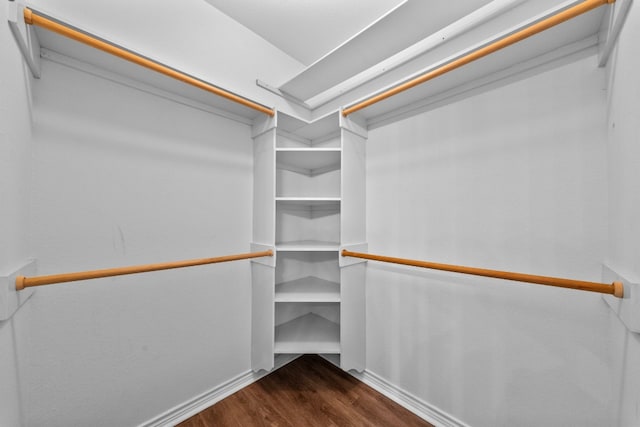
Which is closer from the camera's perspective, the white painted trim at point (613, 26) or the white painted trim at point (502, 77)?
the white painted trim at point (613, 26)

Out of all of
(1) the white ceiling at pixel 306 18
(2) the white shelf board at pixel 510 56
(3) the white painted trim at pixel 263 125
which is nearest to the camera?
(2) the white shelf board at pixel 510 56

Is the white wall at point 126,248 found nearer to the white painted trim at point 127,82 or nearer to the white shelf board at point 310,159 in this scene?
the white painted trim at point 127,82

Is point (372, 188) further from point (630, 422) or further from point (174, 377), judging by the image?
point (174, 377)

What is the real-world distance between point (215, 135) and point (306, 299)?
47.1 inches

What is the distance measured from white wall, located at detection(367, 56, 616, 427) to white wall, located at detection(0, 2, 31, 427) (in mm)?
1602

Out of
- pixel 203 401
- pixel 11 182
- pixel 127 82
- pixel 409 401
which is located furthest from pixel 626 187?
pixel 203 401

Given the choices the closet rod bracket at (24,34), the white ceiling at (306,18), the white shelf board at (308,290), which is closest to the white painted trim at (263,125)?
the white ceiling at (306,18)

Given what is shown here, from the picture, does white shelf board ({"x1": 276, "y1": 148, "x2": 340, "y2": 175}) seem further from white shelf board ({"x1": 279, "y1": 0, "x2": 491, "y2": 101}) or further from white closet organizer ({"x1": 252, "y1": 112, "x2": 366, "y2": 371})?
white shelf board ({"x1": 279, "y1": 0, "x2": 491, "y2": 101})

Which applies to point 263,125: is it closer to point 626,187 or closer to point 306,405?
point 626,187

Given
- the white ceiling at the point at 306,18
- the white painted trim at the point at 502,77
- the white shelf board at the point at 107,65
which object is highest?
the white ceiling at the point at 306,18

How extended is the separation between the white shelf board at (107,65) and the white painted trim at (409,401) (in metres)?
A: 1.99

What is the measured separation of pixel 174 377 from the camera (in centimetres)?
130

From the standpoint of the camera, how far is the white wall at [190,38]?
41.2 inches

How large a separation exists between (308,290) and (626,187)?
5.07ft
